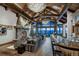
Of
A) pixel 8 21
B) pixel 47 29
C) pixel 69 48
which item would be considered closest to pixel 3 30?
pixel 8 21

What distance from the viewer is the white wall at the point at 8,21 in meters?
3.01

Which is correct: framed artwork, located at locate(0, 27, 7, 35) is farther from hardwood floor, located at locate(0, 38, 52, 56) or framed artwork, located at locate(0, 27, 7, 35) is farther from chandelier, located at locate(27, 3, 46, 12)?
chandelier, located at locate(27, 3, 46, 12)

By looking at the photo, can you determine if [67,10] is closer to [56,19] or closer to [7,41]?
[56,19]

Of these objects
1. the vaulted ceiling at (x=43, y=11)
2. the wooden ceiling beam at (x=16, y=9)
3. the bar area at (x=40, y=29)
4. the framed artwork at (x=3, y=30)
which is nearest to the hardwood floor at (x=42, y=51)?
the bar area at (x=40, y=29)

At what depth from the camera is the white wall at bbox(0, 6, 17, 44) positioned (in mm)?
3014

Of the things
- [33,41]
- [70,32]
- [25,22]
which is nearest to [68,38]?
[70,32]

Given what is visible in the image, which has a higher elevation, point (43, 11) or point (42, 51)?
point (43, 11)

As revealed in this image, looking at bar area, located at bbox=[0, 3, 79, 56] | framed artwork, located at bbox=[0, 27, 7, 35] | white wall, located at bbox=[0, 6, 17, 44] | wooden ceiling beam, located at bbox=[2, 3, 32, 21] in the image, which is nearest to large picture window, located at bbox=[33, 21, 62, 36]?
bar area, located at bbox=[0, 3, 79, 56]

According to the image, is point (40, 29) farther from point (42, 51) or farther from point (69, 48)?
point (69, 48)

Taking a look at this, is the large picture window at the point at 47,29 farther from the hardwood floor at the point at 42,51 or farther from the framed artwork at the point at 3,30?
the framed artwork at the point at 3,30

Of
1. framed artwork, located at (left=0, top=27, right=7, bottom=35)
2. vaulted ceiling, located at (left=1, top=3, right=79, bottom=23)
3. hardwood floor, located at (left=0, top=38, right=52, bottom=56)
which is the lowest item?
hardwood floor, located at (left=0, top=38, right=52, bottom=56)

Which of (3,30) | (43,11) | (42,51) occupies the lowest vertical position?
(42,51)

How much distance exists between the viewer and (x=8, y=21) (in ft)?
10.1

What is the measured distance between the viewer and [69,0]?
3115 millimetres
